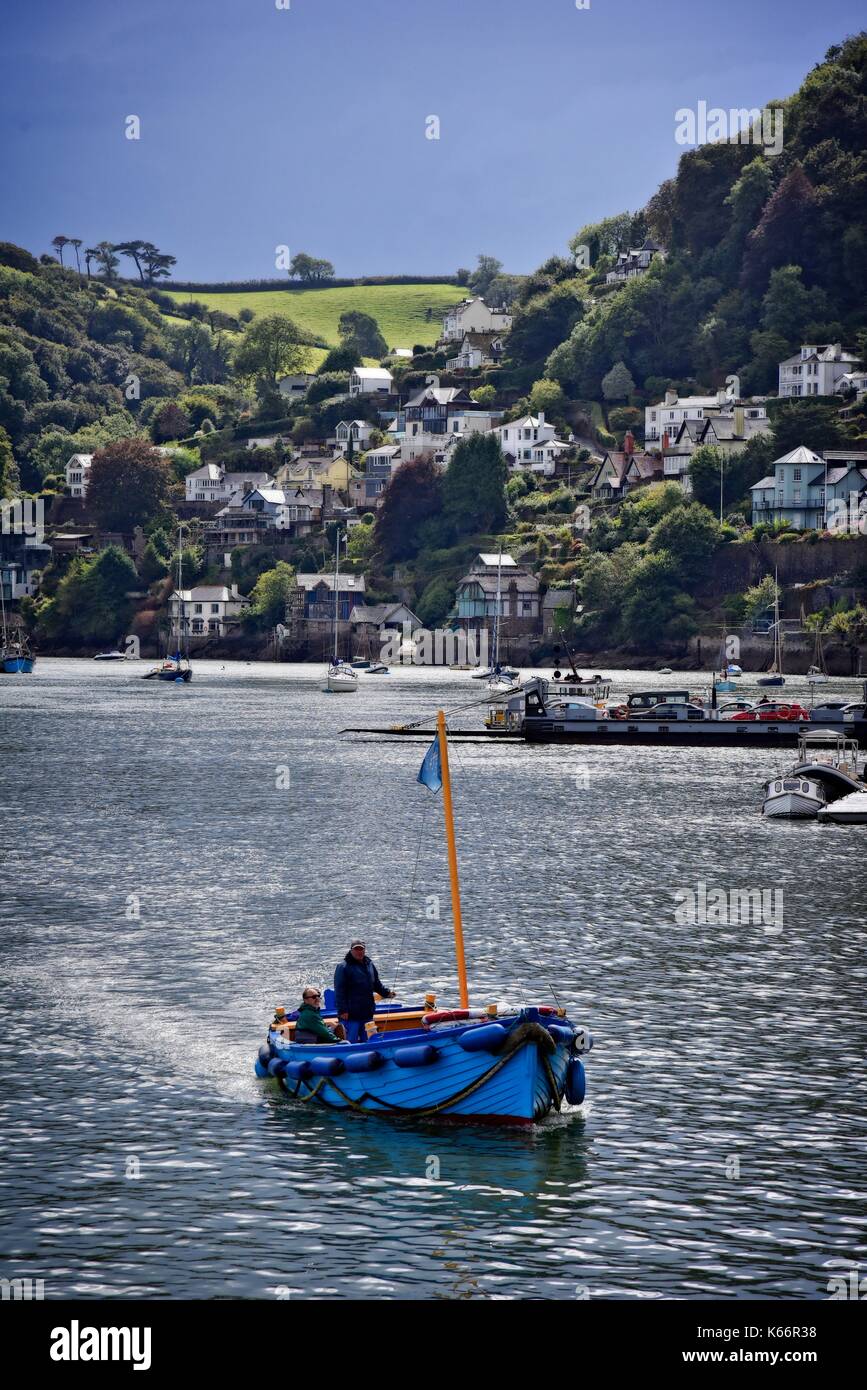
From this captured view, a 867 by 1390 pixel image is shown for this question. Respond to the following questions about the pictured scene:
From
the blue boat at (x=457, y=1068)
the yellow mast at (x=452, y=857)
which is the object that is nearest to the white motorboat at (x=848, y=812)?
the yellow mast at (x=452, y=857)

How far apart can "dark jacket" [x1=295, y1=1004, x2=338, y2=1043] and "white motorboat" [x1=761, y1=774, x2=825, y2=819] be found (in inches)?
2008

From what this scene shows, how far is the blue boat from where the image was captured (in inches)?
1159

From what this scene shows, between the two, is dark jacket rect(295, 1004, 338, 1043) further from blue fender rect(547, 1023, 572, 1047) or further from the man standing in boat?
blue fender rect(547, 1023, 572, 1047)

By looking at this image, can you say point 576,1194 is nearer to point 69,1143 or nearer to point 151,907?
point 69,1143

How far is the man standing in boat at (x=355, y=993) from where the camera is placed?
106 feet

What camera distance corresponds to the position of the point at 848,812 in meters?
79.2

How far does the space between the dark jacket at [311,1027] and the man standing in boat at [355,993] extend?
0.41 meters

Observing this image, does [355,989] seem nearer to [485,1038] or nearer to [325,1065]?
[325,1065]

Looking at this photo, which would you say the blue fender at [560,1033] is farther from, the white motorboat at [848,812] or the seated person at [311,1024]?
the white motorboat at [848,812]

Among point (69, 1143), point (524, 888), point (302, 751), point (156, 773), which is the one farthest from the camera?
point (302, 751)

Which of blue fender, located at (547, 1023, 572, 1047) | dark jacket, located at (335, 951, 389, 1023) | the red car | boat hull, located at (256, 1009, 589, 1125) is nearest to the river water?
boat hull, located at (256, 1009, 589, 1125)
